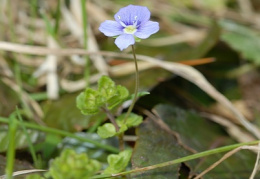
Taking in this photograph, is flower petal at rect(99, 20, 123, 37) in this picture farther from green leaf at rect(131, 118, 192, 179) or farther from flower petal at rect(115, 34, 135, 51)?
green leaf at rect(131, 118, 192, 179)

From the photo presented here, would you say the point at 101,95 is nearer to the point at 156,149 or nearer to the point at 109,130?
the point at 109,130

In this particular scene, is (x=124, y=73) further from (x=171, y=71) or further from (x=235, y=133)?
(x=235, y=133)

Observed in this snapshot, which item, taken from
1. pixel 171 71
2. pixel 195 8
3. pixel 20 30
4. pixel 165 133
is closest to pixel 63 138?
pixel 165 133

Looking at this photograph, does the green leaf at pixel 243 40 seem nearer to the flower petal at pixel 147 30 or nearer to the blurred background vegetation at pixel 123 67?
the blurred background vegetation at pixel 123 67

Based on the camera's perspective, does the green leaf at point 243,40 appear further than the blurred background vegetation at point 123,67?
Yes

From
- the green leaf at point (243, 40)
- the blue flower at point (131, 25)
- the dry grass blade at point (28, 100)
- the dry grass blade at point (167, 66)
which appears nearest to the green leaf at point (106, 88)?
the blue flower at point (131, 25)
